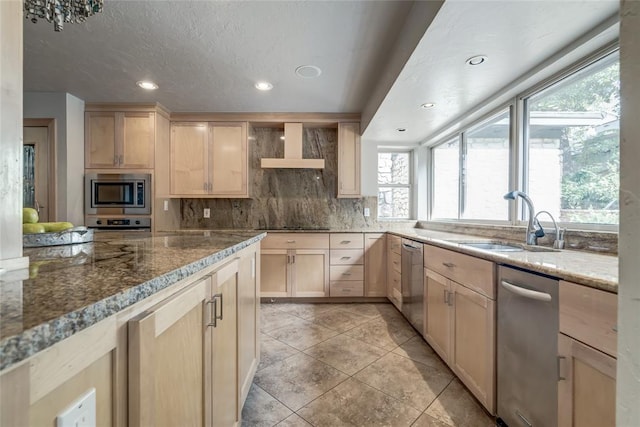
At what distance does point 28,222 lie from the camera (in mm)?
1125

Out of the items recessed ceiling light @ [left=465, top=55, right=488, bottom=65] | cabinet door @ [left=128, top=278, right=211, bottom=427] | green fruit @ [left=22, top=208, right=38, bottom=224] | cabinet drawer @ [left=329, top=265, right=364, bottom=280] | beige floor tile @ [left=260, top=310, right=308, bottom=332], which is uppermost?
recessed ceiling light @ [left=465, top=55, right=488, bottom=65]

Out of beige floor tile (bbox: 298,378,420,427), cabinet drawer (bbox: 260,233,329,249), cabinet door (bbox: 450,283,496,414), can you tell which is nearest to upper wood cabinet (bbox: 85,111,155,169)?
cabinet drawer (bbox: 260,233,329,249)

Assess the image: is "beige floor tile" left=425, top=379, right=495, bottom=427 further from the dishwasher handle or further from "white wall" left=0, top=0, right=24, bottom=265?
A: "white wall" left=0, top=0, right=24, bottom=265

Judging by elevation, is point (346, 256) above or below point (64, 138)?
below

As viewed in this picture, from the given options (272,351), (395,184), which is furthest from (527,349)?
(395,184)

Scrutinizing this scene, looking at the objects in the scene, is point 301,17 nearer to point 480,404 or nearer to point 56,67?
point 56,67

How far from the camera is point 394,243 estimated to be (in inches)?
116

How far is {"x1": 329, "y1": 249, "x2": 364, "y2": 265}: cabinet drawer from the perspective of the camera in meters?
3.19

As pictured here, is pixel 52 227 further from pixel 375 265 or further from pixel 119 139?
pixel 375 265

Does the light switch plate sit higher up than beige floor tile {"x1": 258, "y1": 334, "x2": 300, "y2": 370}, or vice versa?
the light switch plate

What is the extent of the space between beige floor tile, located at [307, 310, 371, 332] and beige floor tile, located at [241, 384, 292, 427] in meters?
1.02

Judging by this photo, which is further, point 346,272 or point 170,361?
point 346,272

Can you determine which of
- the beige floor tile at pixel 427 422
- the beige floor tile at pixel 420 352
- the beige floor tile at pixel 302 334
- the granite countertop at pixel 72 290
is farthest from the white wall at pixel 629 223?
the beige floor tile at pixel 302 334

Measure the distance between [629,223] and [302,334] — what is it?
7.51 ft
